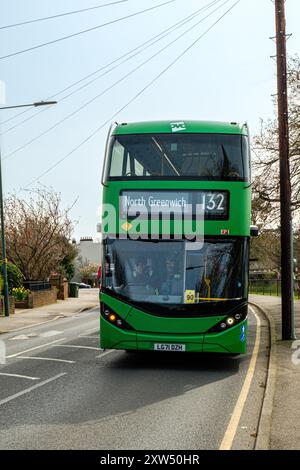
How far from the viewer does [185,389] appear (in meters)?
9.94

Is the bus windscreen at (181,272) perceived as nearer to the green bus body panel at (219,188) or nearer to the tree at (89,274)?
the green bus body panel at (219,188)

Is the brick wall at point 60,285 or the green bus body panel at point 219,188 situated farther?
the brick wall at point 60,285

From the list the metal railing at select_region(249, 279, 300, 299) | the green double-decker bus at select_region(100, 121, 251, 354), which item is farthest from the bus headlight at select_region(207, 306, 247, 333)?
the metal railing at select_region(249, 279, 300, 299)

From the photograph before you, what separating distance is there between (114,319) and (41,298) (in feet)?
79.5

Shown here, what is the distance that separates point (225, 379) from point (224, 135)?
451 centimetres

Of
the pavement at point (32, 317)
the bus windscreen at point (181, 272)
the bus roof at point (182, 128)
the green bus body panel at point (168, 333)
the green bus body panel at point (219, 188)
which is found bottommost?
the pavement at point (32, 317)

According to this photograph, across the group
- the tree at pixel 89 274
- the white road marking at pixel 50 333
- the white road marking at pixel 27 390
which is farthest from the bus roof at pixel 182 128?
the tree at pixel 89 274

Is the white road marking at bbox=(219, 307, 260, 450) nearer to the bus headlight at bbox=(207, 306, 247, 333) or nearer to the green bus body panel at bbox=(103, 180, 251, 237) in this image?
the bus headlight at bbox=(207, 306, 247, 333)

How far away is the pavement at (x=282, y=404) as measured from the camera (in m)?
6.67

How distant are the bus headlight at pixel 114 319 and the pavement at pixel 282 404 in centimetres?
270

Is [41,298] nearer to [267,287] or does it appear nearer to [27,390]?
[27,390]

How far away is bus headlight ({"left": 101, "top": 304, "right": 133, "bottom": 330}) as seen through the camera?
37.8ft

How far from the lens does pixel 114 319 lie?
1158 cm

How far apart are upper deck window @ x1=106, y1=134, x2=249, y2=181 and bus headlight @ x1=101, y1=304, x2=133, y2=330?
8.11ft
